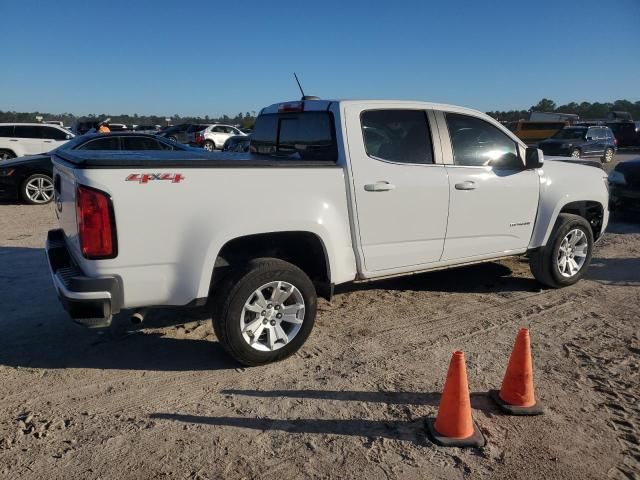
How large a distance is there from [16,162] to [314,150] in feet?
29.2

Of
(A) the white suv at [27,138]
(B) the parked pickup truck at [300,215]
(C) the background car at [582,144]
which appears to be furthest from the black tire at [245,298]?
(C) the background car at [582,144]

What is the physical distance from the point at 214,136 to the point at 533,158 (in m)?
26.7

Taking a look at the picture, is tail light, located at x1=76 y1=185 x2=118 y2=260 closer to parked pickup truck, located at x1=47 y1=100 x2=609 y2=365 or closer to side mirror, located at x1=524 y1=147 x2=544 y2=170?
parked pickup truck, located at x1=47 y1=100 x2=609 y2=365

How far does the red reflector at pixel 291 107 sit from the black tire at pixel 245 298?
1.65 m

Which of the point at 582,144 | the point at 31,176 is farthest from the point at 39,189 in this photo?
the point at 582,144

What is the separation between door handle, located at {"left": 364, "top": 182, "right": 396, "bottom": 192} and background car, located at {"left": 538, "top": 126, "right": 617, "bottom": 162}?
65.7 ft

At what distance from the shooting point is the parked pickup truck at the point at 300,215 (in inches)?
126

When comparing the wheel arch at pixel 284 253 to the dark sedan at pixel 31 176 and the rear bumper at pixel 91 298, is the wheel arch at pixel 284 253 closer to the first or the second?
the rear bumper at pixel 91 298

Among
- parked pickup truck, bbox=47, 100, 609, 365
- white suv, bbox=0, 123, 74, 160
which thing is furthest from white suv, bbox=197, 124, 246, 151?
parked pickup truck, bbox=47, 100, 609, 365

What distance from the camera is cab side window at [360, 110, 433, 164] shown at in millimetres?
4242

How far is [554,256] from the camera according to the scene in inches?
212

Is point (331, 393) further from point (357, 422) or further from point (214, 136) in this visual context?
point (214, 136)

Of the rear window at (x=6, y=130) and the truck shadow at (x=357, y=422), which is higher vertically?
the rear window at (x=6, y=130)

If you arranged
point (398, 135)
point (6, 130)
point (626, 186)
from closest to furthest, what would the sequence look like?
1. point (398, 135)
2. point (626, 186)
3. point (6, 130)
